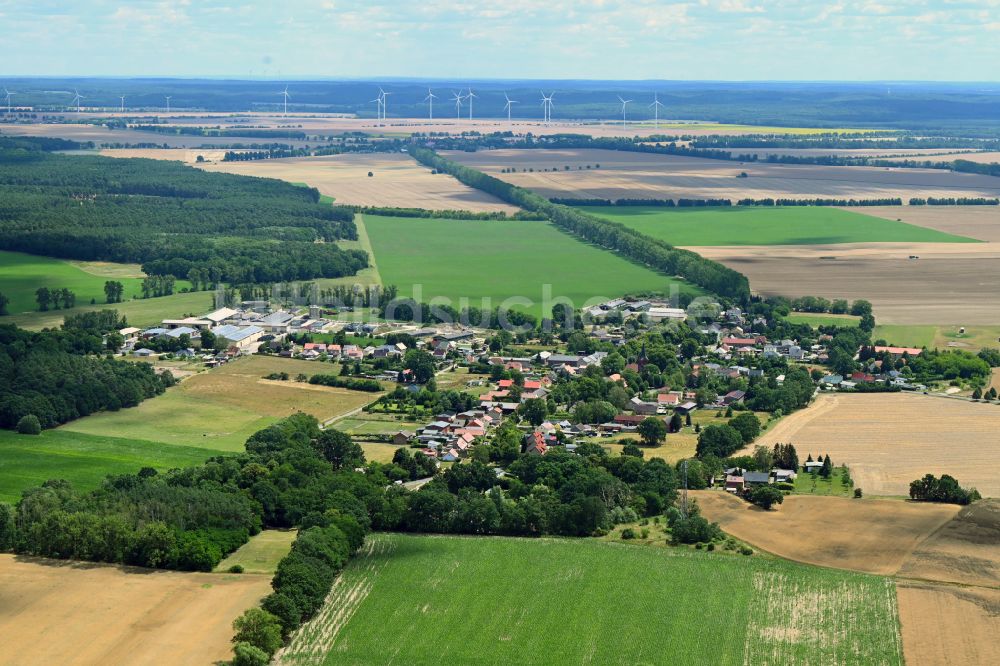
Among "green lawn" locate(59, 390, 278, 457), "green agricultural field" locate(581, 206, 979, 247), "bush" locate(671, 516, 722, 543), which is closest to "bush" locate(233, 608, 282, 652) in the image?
"bush" locate(671, 516, 722, 543)

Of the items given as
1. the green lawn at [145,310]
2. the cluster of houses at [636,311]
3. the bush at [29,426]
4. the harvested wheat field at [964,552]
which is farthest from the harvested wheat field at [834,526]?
the green lawn at [145,310]

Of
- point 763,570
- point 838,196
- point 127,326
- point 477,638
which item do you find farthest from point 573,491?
point 838,196

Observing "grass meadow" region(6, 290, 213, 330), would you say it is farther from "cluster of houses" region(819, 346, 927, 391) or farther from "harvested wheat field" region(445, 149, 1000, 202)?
"harvested wheat field" region(445, 149, 1000, 202)

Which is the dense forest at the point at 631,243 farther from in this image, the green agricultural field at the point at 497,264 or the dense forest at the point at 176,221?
the dense forest at the point at 176,221

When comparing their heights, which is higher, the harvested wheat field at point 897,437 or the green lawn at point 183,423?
the harvested wheat field at point 897,437

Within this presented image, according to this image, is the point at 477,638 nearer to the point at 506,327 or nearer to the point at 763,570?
the point at 763,570

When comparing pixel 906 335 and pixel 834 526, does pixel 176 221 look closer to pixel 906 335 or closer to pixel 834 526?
pixel 906 335

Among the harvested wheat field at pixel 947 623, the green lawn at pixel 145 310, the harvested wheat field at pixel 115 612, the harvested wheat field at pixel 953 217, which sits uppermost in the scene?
the harvested wheat field at pixel 953 217
